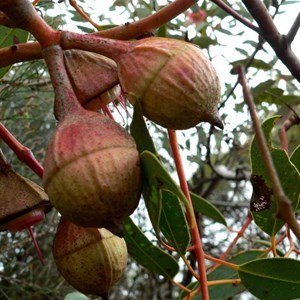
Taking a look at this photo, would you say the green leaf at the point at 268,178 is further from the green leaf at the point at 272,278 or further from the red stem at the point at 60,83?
the red stem at the point at 60,83

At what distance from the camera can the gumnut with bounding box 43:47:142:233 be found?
1.76 feet

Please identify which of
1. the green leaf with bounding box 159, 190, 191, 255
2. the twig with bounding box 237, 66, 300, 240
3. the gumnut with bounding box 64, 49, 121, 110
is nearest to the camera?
the twig with bounding box 237, 66, 300, 240

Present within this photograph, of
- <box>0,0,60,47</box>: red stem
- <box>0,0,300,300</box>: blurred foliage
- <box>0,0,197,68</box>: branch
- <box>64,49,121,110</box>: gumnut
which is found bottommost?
<box>0,0,300,300</box>: blurred foliage

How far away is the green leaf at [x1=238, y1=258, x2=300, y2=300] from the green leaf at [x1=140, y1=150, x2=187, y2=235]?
8.4 inches

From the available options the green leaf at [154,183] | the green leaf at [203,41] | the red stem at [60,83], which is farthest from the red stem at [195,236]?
the green leaf at [203,41]

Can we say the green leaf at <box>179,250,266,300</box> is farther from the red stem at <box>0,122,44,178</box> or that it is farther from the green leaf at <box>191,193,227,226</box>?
the red stem at <box>0,122,44,178</box>

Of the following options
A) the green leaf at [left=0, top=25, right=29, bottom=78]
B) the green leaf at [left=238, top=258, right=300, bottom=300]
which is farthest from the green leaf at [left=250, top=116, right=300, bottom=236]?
the green leaf at [left=0, top=25, right=29, bottom=78]

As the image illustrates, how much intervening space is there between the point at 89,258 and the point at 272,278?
0.72 ft

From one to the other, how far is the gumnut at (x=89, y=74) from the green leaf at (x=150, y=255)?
260 mm

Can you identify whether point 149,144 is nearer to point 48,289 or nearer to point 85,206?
point 85,206

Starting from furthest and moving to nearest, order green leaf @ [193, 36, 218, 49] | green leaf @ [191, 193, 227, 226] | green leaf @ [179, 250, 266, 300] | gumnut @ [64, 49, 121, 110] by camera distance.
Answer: green leaf @ [193, 36, 218, 49] < green leaf @ [191, 193, 227, 226] < green leaf @ [179, 250, 266, 300] < gumnut @ [64, 49, 121, 110]

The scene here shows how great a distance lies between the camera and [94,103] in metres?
0.68

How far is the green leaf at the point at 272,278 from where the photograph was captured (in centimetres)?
75

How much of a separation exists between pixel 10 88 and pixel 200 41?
427mm
